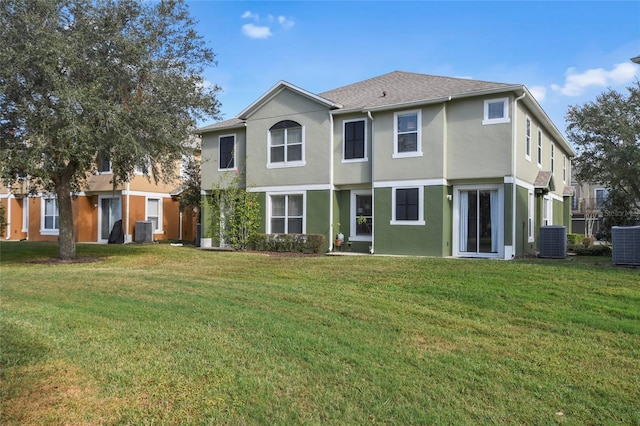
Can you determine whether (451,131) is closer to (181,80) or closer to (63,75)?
(181,80)

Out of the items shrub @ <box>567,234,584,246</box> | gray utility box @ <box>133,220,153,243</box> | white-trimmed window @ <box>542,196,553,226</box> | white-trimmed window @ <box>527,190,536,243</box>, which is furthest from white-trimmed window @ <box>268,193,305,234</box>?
shrub @ <box>567,234,584,246</box>

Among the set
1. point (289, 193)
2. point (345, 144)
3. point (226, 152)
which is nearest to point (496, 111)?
point (345, 144)

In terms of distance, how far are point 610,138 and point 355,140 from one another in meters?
9.27

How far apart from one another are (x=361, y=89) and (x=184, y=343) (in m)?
15.5

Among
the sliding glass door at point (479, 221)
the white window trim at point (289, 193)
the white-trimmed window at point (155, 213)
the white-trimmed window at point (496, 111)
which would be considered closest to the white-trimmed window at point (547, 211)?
the sliding glass door at point (479, 221)

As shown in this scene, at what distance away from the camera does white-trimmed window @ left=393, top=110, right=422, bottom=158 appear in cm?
1559

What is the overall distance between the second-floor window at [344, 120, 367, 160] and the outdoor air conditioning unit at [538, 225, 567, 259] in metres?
6.68

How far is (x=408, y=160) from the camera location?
15.7 meters

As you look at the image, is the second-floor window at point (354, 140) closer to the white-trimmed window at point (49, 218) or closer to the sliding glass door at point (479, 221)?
the sliding glass door at point (479, 221)


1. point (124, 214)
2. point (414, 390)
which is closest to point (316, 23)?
point (414, 390)

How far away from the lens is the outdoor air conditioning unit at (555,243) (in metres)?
14.5

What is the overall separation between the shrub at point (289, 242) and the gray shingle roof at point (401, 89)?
16.4 feet

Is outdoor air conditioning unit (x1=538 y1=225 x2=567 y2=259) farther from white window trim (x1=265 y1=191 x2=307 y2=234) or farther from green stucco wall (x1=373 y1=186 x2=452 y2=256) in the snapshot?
white window trim (x1=265 y1=191 x2=307 y2=234)

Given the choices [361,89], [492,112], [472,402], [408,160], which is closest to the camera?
[472,402]
